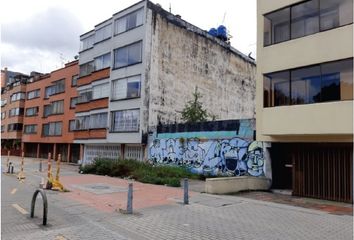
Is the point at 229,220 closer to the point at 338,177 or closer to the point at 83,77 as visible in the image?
the point at 338,177

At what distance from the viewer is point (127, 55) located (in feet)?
100

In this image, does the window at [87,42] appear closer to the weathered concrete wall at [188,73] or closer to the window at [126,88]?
the window at [126,88]

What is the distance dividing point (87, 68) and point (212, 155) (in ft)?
68.9

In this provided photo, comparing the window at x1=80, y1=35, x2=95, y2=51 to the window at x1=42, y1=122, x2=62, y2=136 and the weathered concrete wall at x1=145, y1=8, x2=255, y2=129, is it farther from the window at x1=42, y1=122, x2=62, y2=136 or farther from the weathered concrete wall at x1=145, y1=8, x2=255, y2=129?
the window at x1=42, y1=122, x2=62, y2=136

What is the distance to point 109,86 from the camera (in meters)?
32.0

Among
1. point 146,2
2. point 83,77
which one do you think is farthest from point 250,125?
point 83,77

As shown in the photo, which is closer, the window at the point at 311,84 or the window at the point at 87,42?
the window at the point at 311,84

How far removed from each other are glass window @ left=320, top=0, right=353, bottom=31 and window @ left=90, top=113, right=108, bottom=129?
21868 mm

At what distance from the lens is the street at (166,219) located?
7992 mm

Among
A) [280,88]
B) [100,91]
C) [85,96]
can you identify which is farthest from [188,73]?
[280,88]

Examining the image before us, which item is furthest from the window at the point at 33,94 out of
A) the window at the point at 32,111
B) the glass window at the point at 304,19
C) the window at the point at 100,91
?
the glass window at the point at 304,19

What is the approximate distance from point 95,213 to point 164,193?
5.01m

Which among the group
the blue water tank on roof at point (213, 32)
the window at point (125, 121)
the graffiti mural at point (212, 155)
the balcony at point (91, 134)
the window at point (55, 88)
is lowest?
the graffiti mural at point (212, 155)

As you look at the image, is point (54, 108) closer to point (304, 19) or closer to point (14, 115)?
point (14, 115)
